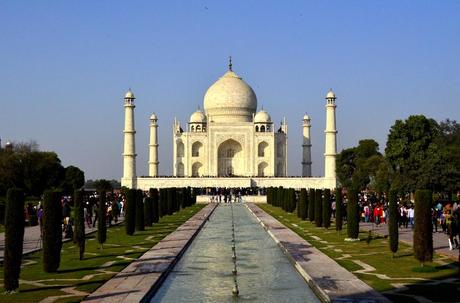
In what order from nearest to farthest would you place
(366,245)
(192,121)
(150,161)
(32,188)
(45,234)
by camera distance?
1. (45,234)
2. (366,245)
3. (32,188)
4. (150,161)
5. (192,121)

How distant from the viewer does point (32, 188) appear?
1736 inches

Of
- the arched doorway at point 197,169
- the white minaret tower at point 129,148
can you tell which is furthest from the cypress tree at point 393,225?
the arched doorway at point 197,169

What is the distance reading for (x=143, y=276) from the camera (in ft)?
32.1

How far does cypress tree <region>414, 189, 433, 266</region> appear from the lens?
10.7 m

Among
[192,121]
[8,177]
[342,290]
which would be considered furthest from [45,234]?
A: [192,121]

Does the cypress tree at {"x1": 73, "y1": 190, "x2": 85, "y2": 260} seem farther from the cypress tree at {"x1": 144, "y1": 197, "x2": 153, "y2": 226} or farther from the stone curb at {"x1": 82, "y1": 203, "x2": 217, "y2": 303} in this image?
the cypress tree at {"x1": 144, "y1": 197, "x2": 153, "y2": 226}

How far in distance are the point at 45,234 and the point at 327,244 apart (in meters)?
6.34

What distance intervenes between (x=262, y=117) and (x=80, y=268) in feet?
147

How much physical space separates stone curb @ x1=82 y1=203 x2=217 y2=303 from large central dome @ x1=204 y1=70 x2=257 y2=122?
1606 inches

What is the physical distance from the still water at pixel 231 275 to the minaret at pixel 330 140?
31.5 metres

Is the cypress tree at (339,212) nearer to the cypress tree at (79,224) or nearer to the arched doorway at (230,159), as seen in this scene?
the cypress tree at (79,224)

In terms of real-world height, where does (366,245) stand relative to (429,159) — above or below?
below

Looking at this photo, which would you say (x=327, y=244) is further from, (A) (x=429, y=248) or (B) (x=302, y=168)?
(B) (x=302, y=168)

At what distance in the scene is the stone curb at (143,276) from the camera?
8.22 metres
